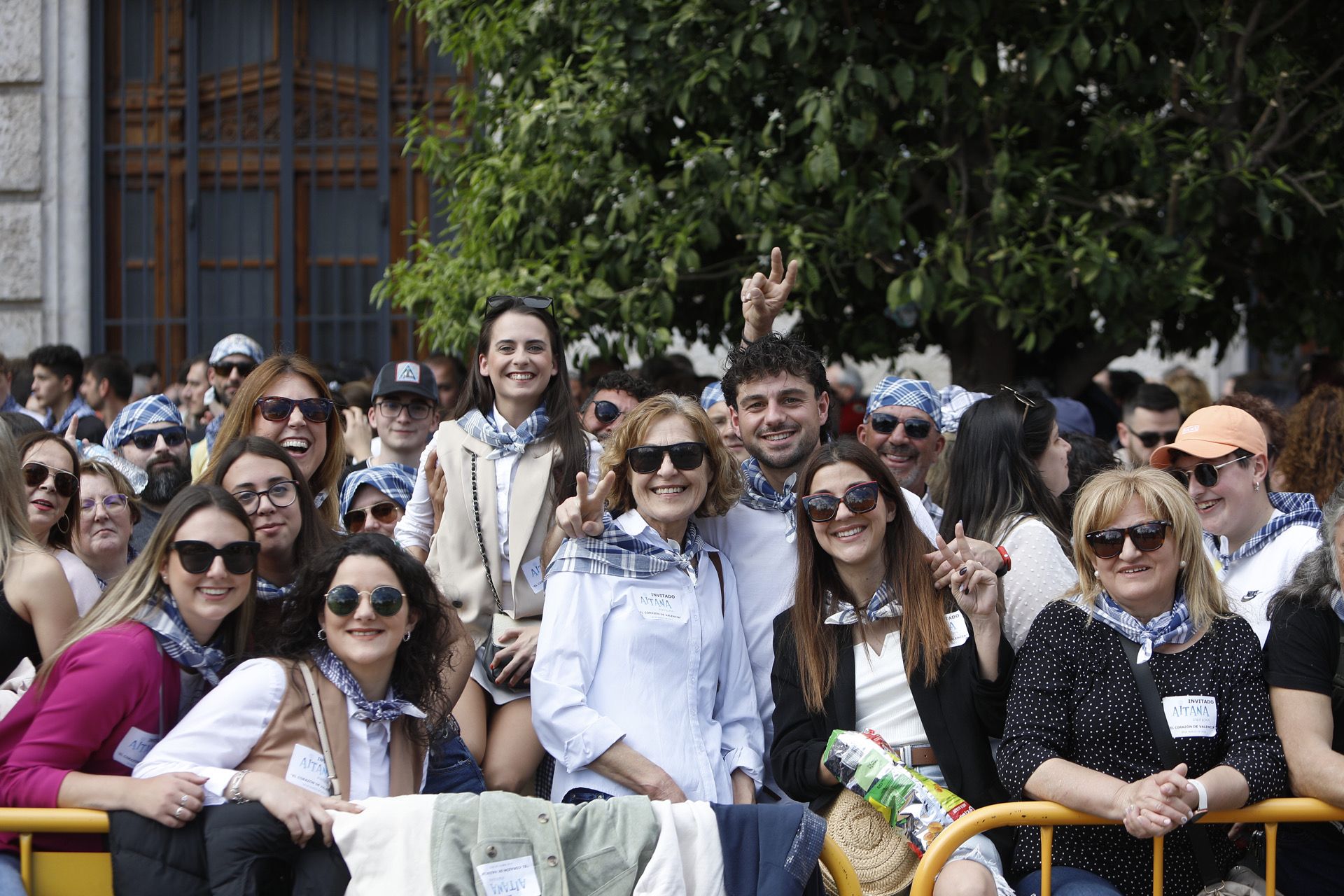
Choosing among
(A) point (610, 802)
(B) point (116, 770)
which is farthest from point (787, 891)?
(B) point (116, 770)

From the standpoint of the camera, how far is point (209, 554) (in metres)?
3.90

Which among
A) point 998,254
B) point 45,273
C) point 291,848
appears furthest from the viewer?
point 45,273

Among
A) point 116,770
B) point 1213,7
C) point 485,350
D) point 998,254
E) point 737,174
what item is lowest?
point 116,770

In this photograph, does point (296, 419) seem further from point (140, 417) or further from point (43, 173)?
point (43, 173)

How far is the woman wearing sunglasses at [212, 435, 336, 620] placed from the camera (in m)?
4.39

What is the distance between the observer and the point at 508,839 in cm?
360

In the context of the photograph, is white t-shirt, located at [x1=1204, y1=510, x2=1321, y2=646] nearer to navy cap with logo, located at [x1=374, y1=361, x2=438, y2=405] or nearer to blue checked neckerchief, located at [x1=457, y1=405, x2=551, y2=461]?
blue checked neckerchief, located at [x1=457, y1=405, x2=551, y2=461]

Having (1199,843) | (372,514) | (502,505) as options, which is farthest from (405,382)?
(1199,843)

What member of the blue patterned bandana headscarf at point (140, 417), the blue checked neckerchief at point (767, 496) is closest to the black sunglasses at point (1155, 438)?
the blue checked neckerchief at point (767, 496)

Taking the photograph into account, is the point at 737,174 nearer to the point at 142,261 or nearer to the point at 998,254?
the point at 998,254

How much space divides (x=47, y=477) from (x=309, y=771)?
1.68m

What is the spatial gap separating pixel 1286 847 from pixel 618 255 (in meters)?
4.36

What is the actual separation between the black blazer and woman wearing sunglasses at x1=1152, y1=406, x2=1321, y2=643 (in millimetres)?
949

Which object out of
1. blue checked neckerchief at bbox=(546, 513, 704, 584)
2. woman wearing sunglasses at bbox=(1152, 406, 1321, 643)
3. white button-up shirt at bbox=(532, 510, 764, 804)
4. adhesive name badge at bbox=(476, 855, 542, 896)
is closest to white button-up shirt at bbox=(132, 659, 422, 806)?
adhesive name badge at bbox=(476, 855, 542, 896)
